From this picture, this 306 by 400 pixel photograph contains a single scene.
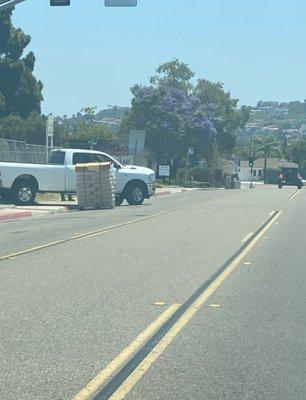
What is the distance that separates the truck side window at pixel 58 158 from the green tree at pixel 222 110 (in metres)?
65.2

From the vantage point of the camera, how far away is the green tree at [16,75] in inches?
2211

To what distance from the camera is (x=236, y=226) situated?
20234mm

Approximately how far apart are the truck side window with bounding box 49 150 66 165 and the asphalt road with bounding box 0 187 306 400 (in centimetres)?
1305

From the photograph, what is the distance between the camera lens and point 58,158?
30078 millimetres

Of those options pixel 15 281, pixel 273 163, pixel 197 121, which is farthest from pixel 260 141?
pixel 15 281

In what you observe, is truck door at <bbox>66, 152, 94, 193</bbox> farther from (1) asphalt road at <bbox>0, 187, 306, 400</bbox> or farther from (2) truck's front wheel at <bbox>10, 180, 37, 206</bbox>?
(1) asphalt road at <bbox>0, 187, 306, 400</bbox>

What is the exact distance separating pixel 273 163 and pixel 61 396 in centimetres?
14857

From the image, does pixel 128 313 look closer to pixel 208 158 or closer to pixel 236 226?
pixel 236 226

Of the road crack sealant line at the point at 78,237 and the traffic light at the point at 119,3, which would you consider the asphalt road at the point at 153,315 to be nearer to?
the road crack sealant line at the point at 78,237

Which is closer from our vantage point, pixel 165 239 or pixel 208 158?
pixel 165 239

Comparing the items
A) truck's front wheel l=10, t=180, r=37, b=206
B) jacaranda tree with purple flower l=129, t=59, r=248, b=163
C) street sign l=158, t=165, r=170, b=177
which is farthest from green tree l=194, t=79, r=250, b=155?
truck's front wheel l=10, t=180, r=37, b=206

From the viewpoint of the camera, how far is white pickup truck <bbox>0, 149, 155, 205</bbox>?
28688 millimetres

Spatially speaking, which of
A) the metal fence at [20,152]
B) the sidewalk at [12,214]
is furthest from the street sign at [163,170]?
the sidewalk at [12,214]

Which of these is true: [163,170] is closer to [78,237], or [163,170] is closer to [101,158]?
[101,158]
